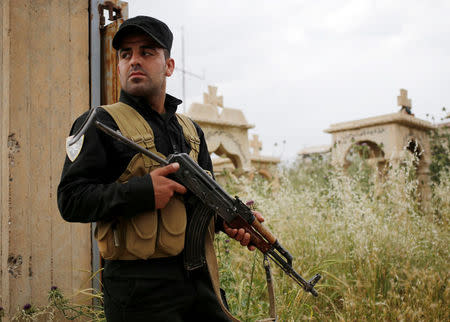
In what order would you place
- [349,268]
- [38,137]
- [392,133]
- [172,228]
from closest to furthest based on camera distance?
[172,228] < [38,137] < [349,268] < [392,133]

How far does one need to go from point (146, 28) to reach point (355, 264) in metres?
2.99

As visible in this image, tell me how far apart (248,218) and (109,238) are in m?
0.69

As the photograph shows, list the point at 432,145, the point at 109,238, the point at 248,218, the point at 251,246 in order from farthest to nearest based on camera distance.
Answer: the point at 432,145
the point at 251,246
the point at 248,218
the point at 109,238

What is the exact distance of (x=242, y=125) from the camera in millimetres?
8812

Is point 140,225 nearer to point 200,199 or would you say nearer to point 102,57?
point 200,199

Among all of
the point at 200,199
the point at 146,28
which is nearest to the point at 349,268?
the point at 200,199

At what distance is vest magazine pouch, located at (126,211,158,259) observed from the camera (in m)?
1.54

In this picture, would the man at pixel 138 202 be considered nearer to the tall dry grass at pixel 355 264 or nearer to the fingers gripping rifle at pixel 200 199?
the fingers gripping rifle at pixel 200 199

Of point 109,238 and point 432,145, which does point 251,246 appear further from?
point 432,145

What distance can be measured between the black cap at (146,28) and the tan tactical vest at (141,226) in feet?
1.04

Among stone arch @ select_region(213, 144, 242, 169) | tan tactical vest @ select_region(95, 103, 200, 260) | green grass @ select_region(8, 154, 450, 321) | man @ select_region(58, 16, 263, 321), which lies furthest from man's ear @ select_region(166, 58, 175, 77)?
stone arch @ select_region(213, 144, 242, 169)

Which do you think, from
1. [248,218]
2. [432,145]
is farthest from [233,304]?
[432,145]

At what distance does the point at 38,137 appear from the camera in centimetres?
273

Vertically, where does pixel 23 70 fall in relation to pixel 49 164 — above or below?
above
